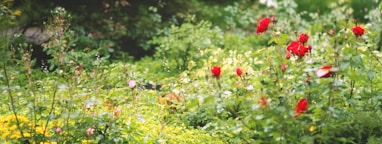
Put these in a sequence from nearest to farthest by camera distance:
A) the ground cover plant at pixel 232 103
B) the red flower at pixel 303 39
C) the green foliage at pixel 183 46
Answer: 1. the ground cover plant at pixel 232 103
2. the red flower at pixel 303 39
3. the green foliage at pixel 183 46

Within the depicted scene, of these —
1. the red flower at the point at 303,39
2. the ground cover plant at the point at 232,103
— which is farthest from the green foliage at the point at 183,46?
the red flower at the point at 303,39

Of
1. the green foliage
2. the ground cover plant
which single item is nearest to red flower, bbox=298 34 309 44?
the ground cover plant

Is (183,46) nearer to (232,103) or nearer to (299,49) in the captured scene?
(232,103)

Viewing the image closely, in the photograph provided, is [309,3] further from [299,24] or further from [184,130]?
[184,130]

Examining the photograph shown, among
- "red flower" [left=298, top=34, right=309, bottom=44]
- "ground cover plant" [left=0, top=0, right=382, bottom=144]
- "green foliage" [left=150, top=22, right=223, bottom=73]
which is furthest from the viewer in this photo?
"green foliage" [left=150, top=22, right=223, bottom=73]

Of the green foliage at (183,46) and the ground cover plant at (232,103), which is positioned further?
the green foliage at (183,46)

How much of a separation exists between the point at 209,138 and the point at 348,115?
951 millimetres

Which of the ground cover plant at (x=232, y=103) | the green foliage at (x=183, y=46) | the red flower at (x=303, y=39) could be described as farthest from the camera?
the green foliage at (x=183, y=46)

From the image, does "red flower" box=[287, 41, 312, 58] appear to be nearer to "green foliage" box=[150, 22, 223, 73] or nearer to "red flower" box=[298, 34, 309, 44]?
"red flower" box=[298, 34, 309, 44]

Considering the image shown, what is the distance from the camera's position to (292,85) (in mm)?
3316

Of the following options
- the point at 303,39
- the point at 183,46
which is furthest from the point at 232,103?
the point at 183,46

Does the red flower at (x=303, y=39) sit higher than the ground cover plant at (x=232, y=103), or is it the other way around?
the red flower at (x=303, y=39)

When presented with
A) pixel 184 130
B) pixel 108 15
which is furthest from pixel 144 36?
pixel 184 130

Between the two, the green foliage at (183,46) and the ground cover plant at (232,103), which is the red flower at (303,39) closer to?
the ground cover plant at (232,103)
